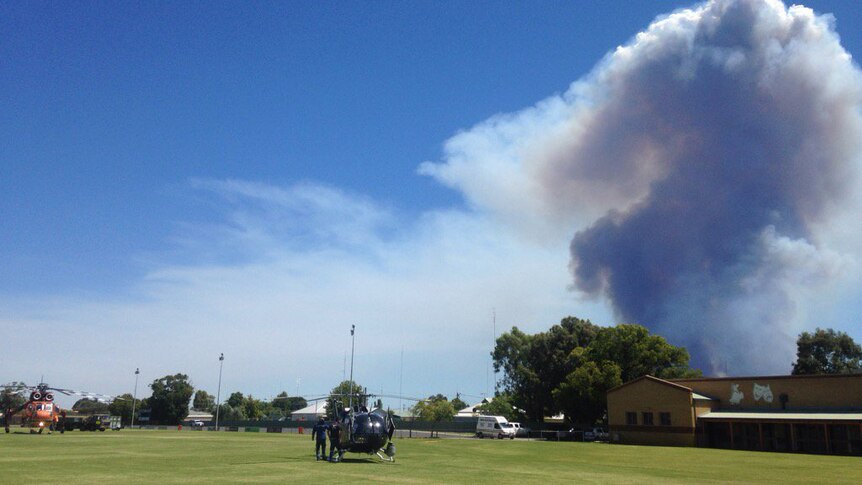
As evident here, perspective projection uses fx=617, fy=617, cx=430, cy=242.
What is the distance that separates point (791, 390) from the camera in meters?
57.6

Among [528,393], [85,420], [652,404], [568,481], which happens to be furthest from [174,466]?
[528,393]

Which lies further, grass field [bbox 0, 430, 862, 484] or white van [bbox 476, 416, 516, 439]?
white van [bbox 476, 416, 516, 439]

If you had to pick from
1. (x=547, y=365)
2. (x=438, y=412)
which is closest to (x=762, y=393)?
(x=547, y=365)

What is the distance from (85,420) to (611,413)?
226ft

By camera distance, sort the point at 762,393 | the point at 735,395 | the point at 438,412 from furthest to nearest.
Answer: the point at 438,412 < the point at 735,395 < the point at 762,393

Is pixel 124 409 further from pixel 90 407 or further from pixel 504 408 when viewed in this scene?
pixel 504 408

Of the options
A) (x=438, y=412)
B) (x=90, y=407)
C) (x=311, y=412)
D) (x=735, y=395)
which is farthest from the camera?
(x=90, y=407)

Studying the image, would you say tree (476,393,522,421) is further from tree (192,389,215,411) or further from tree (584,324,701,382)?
tree (192,389,215,411)

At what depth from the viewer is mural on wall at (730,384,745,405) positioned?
61.5m

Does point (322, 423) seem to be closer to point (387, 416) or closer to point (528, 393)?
point (387, 416)

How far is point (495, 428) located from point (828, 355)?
75.8 meters

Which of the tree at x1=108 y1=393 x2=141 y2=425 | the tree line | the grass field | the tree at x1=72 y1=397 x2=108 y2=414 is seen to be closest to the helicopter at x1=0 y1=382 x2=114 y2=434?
the tree line

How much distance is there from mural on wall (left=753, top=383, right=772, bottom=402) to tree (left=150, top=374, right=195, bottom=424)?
12741 centimetres

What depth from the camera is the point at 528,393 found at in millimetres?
102188
